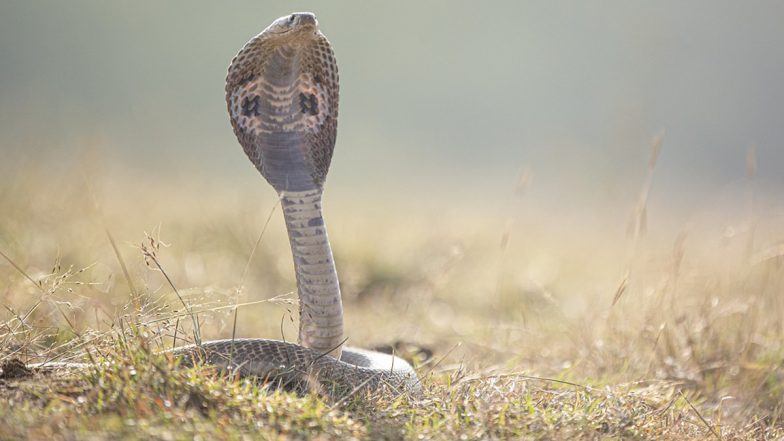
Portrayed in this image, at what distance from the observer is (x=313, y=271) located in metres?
4.08

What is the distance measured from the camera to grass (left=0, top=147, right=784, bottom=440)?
10.2ft

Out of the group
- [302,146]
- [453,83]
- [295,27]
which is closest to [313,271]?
[302,146]

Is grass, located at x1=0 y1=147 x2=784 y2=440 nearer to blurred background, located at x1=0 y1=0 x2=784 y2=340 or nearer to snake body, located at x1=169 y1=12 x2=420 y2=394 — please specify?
blurred background, located at x1=0 y1=0 x2=784 y2=340

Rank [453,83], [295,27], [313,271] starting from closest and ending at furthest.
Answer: [295,27] → [313,271] → [453,83]

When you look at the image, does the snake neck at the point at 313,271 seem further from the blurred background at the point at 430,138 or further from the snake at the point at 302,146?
the blurred background at the point at 430,138

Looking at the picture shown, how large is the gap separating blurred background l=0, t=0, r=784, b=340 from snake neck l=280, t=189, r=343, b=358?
81 cm

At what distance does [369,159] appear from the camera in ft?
90.8

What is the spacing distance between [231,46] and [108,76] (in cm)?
717

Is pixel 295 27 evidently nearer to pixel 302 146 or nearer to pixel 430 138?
pixel 302 146

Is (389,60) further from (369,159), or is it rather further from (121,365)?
(121,365)

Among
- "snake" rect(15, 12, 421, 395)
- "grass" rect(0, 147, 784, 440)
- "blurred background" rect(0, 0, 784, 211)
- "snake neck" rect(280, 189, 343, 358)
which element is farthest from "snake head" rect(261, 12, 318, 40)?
"blurred background" rect(0, 0, 784, 211)

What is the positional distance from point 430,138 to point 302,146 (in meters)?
34.5

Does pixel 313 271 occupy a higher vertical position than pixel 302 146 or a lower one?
lower

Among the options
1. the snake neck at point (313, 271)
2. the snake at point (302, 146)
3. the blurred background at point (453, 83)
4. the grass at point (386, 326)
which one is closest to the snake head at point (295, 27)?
the snake at point (302, 146)
